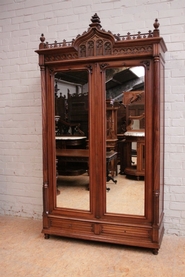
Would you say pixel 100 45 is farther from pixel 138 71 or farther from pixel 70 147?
pixel 70 147

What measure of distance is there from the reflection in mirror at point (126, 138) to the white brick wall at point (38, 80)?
492mm

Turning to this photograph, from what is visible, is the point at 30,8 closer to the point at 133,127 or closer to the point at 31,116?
the point at 31,116

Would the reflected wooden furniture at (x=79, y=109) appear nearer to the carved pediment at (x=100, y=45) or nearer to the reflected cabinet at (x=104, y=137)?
the reflected cabinet at (x=104, y=137)

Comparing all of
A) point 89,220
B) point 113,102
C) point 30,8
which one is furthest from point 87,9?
point 89,220

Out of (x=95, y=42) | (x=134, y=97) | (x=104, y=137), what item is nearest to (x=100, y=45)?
(x=95, y=42)

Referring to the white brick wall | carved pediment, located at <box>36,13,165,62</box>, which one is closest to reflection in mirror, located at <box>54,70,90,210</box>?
carved pediment, located at <box>36,13,165,62</box>

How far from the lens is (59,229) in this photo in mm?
3125

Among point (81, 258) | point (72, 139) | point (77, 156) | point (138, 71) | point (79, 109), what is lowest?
point (81, 258)

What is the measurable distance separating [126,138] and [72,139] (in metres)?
0.57

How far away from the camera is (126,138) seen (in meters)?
2.93

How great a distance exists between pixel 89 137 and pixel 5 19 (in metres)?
2.09

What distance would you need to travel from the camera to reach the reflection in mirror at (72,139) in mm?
2963

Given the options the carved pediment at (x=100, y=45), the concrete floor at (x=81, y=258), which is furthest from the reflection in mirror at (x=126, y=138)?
the concrete floor at (x=81, y=258)

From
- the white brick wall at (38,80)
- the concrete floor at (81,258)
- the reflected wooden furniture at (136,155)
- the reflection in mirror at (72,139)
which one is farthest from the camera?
the white brick wall at (38,80)
